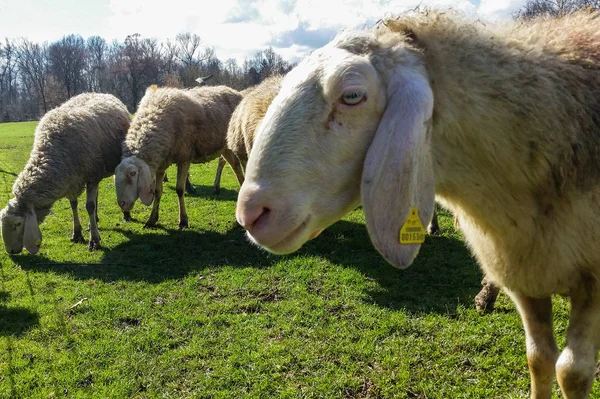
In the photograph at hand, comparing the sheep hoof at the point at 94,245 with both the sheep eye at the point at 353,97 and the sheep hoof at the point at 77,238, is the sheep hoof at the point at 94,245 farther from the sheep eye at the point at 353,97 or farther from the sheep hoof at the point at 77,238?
the sheep eye at the point at 353,97

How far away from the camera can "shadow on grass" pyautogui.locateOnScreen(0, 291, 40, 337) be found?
199 inches

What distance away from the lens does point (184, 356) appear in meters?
4.31

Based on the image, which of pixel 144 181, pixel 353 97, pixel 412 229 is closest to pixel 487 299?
pixel 412 229

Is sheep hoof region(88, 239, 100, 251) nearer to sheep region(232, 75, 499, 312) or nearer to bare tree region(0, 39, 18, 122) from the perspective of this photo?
sheep region(232, 75, 499, 312)

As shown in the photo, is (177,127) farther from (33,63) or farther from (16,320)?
(33,63)

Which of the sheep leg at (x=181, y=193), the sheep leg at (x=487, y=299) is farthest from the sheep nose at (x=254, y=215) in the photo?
the sheep leg at (x=181, y=193)

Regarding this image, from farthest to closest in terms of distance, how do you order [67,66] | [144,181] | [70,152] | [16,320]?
[67,66] < [144,181] < [70,152] < [16,320]

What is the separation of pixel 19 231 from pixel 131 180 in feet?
6.26

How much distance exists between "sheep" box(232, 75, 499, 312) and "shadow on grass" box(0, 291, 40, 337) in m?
3.56

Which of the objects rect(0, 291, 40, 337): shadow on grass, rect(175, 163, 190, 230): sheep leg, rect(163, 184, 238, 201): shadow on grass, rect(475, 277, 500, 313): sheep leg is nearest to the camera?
rect(475, 277, 500, 313): sheep leg

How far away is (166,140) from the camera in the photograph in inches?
340

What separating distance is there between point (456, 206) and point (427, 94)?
78cm

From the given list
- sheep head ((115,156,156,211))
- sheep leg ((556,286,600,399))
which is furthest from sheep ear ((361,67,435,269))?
sheep head ((115,156,156,211))

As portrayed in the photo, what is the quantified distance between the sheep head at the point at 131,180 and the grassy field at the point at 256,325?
0.97 m
